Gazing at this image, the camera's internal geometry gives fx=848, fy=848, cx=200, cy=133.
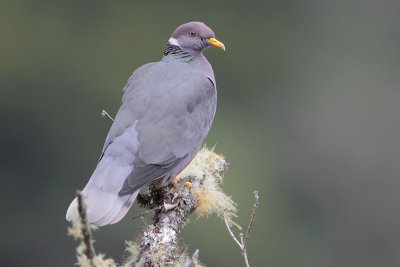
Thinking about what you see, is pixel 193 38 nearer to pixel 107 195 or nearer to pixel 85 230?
pixel 107 195

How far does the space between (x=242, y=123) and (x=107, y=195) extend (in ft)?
32.3

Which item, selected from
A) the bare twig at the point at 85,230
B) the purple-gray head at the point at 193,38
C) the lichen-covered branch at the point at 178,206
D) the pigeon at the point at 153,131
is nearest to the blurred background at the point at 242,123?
the purple-gray head at the point at 193,38

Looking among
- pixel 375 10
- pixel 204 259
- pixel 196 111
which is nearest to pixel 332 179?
pixel 204 259

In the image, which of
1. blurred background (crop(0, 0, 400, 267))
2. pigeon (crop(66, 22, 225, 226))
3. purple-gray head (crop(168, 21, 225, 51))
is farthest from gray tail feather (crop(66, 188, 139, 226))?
blurred background (crop(0, 0, 400, 267))

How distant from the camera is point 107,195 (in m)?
4.37

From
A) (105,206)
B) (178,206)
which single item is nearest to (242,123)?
(178,206)

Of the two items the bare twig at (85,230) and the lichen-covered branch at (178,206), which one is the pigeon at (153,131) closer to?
the lichen-covered branch at (178,206)

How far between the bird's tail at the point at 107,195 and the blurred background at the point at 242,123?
7624 millimetres

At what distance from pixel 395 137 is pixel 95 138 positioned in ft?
16.7

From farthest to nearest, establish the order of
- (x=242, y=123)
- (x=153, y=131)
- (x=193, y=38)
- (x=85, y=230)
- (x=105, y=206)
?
(x=242, y=123) → (x=193, y=38) → (x=153, y=131) → (x=105, y=206) → (x=85, y=230)

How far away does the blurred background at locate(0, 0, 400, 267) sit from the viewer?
43.4 ft

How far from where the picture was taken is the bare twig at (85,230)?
8.99 feet

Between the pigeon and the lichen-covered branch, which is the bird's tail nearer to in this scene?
the pigeon

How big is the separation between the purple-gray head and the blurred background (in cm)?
658
